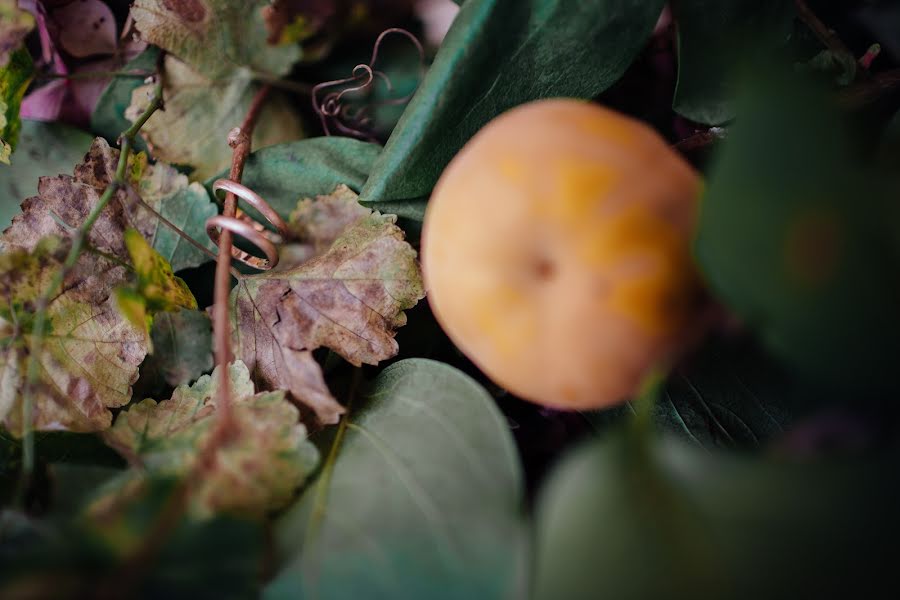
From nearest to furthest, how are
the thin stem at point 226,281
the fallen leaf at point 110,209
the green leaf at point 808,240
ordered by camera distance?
the green leaf at point 808,240 < the thin stem at point 226,281 < the fallen leaf at point 110,209

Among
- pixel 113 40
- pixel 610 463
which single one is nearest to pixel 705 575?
pixel 610 463

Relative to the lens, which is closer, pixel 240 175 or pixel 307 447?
pixel 307 447

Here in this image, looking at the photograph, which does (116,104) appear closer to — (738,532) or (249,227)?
(249,227)

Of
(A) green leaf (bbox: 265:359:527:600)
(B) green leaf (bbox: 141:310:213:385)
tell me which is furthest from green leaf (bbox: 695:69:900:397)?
(B) green leaf (bbox: 141:310:213:385)

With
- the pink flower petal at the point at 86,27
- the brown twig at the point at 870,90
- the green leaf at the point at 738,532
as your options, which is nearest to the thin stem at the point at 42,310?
the pink flower petal at the point at 86,27

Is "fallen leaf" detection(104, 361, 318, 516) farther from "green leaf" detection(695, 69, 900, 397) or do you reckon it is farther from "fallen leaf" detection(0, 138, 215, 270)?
"green leaf" detection(695, 69, 900, 397)

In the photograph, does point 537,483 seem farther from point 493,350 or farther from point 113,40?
point 113,40

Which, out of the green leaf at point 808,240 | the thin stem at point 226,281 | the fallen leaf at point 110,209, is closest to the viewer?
the green leaf at point 808,240

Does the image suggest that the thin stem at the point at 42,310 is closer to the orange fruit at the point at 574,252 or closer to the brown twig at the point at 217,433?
the brown twig at the point at 217,433
